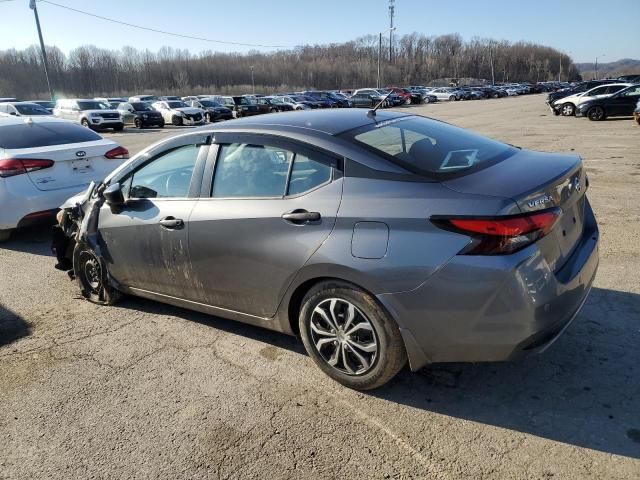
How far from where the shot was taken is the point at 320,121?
3396 millimetres

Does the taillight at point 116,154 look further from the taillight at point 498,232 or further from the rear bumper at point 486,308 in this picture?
the taillight at point 498,232

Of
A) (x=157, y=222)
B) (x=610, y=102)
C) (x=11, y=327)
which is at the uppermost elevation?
(x=157, y=222)

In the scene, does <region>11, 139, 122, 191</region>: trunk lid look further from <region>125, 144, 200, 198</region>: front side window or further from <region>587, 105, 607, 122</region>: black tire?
<region>587, 105, 607, 122</region>: black tire

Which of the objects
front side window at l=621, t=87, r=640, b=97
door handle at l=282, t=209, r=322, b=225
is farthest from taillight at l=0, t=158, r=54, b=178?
front side window at l=621, t=87, r=640, b=97

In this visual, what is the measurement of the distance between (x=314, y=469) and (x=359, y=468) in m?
0.22

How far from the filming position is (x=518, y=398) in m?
2.89

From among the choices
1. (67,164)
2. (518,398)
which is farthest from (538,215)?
(67,164)

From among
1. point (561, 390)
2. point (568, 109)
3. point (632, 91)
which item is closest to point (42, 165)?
point (561, 390)

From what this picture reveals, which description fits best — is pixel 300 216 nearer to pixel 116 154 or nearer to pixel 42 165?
pixel 42 165

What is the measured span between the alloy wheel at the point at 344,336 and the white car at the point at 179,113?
30052 millimetres

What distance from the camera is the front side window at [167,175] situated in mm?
3670

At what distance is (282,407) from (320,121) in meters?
1.87

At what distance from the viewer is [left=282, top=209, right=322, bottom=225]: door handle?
2.92 meters

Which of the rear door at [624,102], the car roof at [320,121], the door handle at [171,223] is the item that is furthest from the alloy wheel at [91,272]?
the rear door at [624,102]
